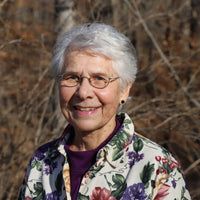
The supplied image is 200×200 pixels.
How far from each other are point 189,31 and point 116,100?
231 inches

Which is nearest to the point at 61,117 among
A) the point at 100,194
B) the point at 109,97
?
the point at 109,97

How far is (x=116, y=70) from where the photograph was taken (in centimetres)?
204

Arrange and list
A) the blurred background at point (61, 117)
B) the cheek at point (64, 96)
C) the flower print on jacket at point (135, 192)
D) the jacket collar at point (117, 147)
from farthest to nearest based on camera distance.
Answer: the blurred background at point (61, 117) < the cheek at point (64, 96) < the jacket collar at point (117, 147) < the flower print on jacket at point (135, 192)

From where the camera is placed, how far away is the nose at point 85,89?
200 centimetres

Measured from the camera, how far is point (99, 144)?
212 centimetres

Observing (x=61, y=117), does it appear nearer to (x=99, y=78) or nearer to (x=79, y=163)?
(x=79, y=163)

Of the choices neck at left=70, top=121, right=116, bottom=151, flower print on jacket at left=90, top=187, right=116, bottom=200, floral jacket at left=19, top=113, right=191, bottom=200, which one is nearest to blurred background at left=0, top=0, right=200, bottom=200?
neck at left=70, top=121, right=116, bottom=151

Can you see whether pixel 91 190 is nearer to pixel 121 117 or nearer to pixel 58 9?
pixel 121 117

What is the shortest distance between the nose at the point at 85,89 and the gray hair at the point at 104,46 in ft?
0.58

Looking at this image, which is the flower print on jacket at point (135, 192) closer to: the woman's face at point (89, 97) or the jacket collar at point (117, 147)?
the jacket collar at point (117, 147)

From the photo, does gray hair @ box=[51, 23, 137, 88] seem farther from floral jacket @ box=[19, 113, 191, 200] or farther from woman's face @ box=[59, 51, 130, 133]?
floral jacket @ box=[19, 113, 191, 200]

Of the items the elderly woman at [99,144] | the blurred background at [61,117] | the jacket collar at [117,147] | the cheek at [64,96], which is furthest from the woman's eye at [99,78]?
the blurred background at [61,117]

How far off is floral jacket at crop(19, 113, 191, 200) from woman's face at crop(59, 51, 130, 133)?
14 cm

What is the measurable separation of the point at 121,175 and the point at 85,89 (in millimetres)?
529
